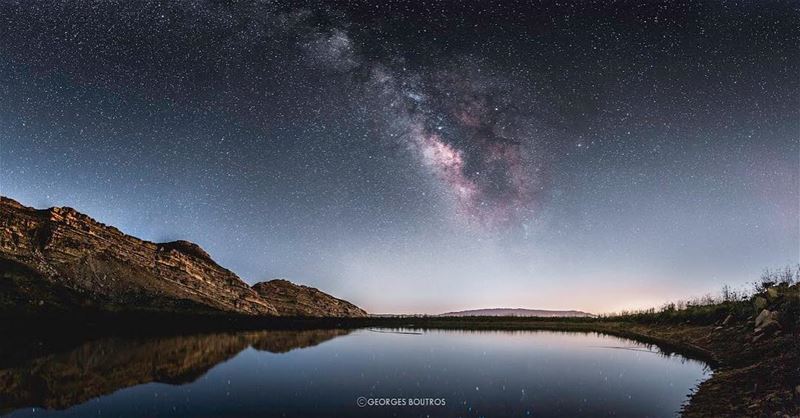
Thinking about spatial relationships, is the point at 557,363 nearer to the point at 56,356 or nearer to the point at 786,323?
the point at 786,323

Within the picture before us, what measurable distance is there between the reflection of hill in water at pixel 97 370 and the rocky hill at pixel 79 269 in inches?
2344

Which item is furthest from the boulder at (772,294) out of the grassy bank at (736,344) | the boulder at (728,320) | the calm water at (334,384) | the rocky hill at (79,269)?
the rocky hill at (79,269)

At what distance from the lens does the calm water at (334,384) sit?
19.5m

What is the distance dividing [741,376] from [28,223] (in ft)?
540

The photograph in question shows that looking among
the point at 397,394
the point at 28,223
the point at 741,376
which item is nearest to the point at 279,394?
the point at 397,394

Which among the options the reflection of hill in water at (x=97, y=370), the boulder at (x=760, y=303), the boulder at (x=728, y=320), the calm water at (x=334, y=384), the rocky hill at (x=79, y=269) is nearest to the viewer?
the calm water at (x=334, y=384)

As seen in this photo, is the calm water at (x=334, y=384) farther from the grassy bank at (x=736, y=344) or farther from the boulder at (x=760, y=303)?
the boulder at (x=760, y=303)

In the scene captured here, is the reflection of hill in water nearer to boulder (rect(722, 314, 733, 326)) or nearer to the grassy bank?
the grassy bank

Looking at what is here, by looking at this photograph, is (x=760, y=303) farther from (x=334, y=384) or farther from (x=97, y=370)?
(x=97, y=370)

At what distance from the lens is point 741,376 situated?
21719mm

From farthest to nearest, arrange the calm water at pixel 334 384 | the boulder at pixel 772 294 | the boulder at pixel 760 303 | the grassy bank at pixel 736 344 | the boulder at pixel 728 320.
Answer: the boulder at pixel 728 320, the boulder at pixel 760 303, the boulder at pixel 772 294, the calm water at pixel 334 384, the grassy bank at pixel 736 344

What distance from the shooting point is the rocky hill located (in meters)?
101

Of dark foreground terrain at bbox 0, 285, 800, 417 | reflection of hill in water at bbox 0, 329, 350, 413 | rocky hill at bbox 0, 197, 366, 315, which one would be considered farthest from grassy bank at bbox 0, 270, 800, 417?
rocky hill at bbox 0, 197, 366, 315

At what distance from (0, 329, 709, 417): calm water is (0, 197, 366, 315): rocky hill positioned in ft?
227
